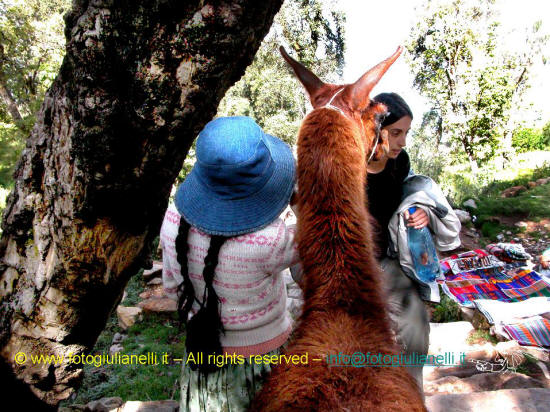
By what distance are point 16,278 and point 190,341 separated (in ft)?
2.81

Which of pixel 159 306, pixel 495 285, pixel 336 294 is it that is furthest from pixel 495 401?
pixel 159 306

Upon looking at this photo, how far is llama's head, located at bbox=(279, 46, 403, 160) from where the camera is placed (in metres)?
1.75

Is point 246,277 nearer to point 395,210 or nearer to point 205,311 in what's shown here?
point 205,311

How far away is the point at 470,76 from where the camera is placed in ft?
52.2

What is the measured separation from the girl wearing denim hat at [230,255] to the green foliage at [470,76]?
17544mm

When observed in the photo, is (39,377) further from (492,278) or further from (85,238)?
(492,278)

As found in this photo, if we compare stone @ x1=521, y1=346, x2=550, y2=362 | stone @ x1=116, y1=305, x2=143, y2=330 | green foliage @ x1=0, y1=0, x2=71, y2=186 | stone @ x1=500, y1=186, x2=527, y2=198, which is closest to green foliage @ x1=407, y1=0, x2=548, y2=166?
stone @ x1=500, y1=186, x2=527, y2=198

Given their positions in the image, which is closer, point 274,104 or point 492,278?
point 492,278

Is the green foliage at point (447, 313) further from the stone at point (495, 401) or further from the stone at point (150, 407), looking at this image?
the stone at point (150, 407)

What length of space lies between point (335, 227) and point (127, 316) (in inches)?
193

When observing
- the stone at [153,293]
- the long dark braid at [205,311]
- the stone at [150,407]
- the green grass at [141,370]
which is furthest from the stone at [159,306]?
the long dark braid at [205,311]

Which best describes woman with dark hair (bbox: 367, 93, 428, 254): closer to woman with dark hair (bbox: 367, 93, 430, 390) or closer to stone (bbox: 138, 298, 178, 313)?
woman with dark hair (bbox: 367, 93, 430, 390)

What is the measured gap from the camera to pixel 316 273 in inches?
58.7

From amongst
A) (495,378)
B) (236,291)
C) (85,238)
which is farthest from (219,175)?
(495,378)
